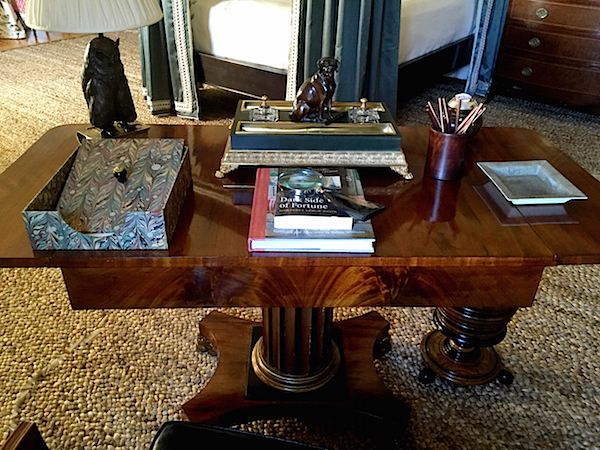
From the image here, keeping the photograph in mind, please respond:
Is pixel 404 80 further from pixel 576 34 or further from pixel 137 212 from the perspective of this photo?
pixel 137 212

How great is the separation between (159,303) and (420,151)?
62 cm

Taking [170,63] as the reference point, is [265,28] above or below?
above

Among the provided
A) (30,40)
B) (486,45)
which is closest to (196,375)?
(486,45)

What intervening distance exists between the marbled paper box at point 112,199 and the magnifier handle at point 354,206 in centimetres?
24

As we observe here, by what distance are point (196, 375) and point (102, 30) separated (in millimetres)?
748

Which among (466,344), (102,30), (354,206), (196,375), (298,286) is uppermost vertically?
(102,30)

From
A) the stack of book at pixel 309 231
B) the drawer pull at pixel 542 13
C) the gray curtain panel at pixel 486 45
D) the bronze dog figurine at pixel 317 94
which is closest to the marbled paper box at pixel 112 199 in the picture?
the stack of book at pixel 309 231

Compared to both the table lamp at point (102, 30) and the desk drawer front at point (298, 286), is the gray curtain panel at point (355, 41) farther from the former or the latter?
the desk drawer front at point (298, 286)

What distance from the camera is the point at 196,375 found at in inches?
44.9

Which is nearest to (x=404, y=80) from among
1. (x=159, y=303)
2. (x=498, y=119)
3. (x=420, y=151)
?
(x=498, y=119)

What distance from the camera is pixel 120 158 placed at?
0.87 m

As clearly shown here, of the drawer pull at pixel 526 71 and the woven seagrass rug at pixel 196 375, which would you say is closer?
the woven seagrass rug at pixel 196 375

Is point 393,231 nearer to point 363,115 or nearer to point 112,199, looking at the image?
point 363,115

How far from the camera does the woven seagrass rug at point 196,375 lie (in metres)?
1.02
